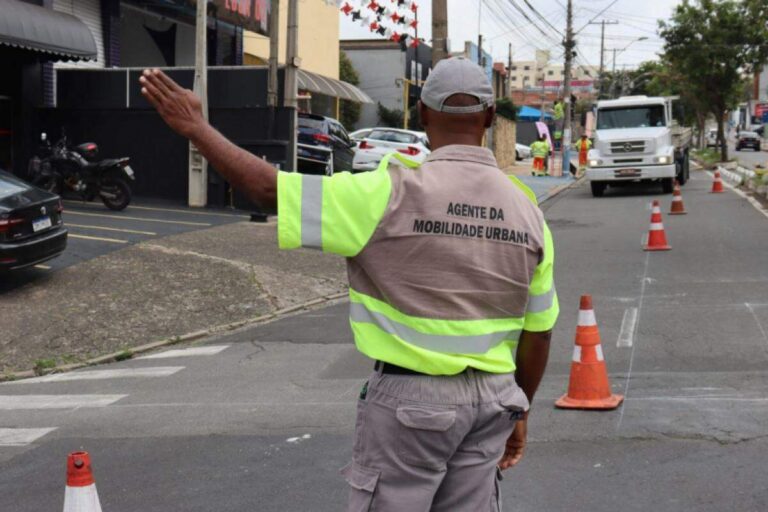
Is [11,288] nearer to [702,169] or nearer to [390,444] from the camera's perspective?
[390,444]

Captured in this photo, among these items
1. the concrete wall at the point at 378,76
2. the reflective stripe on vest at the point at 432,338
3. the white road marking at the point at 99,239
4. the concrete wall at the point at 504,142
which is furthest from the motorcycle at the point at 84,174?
the concrete wall at the point at 378,76

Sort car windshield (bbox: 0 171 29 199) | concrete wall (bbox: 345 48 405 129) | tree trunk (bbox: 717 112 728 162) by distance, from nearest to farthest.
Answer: car windshield (bbox: 0 171 29 199), tree trunk (bbox: 717 112 728 162), concrete wall (bbox: 345 48 405 129)

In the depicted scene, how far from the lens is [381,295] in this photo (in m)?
2.78

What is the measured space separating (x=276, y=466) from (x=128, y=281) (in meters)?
7.61

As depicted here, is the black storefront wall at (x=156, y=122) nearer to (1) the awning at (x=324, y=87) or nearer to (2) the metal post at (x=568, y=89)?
(1) the awning at (x=324, y=87)

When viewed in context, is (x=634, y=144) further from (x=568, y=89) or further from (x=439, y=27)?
(x=568, y=89)

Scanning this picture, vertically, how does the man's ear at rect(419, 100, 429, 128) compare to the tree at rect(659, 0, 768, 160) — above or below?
below

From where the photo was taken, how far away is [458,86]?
2.88 meters

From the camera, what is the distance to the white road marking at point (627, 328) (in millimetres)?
9648

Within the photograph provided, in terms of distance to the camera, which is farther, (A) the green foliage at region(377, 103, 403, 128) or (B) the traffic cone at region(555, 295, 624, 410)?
(A) the green foliage at region(377, 103, 403, 128)

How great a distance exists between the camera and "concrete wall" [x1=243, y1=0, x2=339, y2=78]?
37938 millimetres

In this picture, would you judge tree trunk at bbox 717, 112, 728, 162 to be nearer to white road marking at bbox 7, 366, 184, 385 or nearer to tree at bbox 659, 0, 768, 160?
tree at bbox 659, 0, 768, 160

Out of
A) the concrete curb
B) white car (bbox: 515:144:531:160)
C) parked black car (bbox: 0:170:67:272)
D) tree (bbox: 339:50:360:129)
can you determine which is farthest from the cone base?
white car (bbox: 515:144:531:160)

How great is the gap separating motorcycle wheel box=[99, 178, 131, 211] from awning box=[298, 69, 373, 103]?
1266 cm
